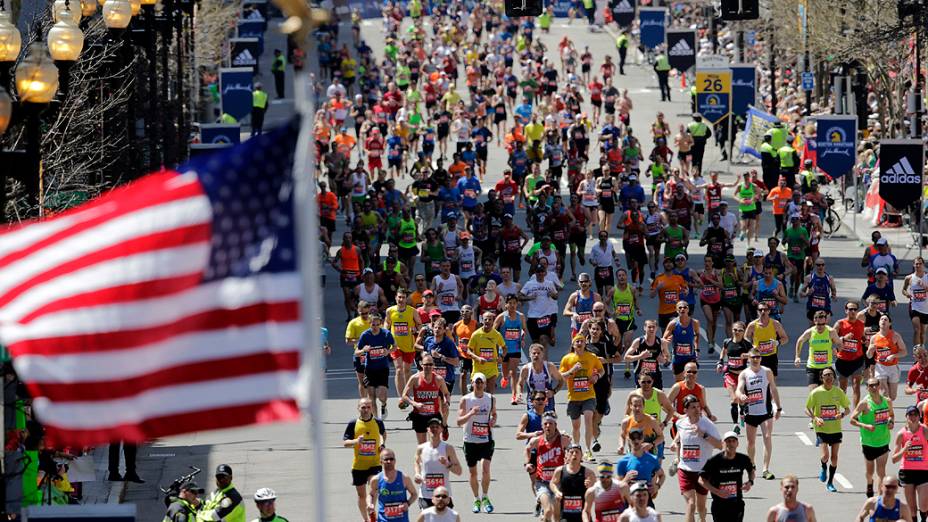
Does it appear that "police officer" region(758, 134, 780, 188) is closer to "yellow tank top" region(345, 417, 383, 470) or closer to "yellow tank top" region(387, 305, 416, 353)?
"yellow tank top" region(387, 305, 416, 353)

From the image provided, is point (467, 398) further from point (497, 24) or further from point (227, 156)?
point (497, 24)

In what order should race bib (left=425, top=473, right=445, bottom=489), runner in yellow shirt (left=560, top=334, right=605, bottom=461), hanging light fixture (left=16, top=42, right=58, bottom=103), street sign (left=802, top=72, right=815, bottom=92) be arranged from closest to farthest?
hanging light fixture (left=16, top=42, right=58, bottom=103) → race bib (left=425, top=473, right=445, bottom=489) → runner in yellow shirt (left=560, top=334, right=605, bottom=461) → street sign (left=802, top=72, right=815, bottom=92)

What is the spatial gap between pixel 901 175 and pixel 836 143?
13.5 feet

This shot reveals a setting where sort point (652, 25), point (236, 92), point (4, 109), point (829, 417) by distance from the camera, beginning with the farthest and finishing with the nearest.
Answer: point (652, 25)
point (236, 92)
point (829, 417)
point (4, 109)

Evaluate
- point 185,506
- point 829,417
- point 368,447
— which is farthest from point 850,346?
point 185,506

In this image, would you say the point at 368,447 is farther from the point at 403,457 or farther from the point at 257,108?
the point at 257,108

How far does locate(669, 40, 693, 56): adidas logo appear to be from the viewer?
62094 mm

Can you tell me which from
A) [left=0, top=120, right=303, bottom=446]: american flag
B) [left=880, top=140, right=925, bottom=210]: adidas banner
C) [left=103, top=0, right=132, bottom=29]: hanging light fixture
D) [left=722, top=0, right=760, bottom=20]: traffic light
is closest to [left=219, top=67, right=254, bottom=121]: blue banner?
[left=880, top=140, right=925, bottom=210]: adidas banner

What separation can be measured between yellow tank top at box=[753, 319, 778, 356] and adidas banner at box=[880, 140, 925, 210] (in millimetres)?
11949

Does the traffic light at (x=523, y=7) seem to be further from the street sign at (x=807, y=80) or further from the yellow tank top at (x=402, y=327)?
the street sign at (x=807, y=80)

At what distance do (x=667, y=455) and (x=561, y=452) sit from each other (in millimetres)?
4029

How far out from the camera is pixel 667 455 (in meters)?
24.5

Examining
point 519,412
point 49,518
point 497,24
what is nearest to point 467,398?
point 519,412

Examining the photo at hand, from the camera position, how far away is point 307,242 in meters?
9.47
